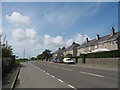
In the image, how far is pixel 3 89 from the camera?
945 centimetres

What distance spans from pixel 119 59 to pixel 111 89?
74.9ft

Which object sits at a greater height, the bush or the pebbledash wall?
the bush

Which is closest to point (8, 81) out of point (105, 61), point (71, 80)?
point (71, 80)

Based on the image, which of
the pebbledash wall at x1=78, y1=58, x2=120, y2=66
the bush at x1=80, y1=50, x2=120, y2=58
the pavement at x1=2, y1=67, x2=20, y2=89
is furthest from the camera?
the bush at x1=80, y1=50, x2=120, y2=58

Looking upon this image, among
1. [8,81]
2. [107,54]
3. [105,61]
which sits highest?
[107,54]

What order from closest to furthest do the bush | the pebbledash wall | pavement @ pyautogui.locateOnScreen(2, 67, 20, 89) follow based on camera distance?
pavement @ pyautogui.locateOnScreen(2, 67, 20, 89) < the pebbledash wall < the bush

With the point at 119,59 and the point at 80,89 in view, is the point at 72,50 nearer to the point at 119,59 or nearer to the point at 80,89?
the point at 119,59

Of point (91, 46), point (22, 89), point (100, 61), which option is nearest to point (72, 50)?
point (91, 46)

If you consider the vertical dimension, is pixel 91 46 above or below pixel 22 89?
above

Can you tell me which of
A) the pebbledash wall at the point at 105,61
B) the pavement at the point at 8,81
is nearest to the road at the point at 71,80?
the pavement at the point at 8,81

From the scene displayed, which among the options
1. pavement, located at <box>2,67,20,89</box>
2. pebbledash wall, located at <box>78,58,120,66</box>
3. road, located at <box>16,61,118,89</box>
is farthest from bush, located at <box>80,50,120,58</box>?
pavement, located at <box>2,67,20,89</box>

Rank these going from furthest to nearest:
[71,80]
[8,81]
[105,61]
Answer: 1. [105,61]
2. [71,80]
3. [8,81]

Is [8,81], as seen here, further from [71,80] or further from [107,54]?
[107,54]

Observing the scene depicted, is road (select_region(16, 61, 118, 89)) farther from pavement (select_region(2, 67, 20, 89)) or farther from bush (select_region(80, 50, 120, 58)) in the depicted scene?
bush (select_region(80, 50, 120, 58))
